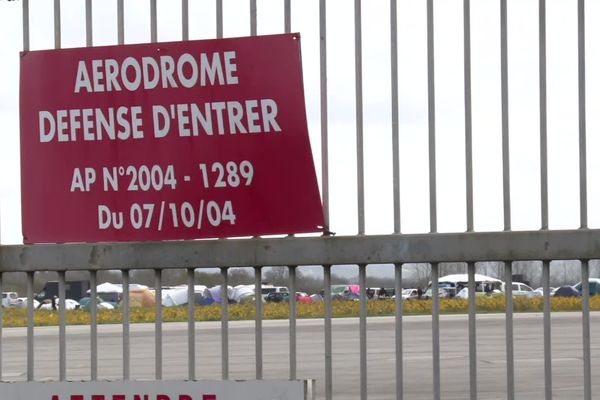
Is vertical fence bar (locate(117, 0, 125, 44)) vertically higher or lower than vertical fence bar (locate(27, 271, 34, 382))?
higher

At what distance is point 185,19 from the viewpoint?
668 cm

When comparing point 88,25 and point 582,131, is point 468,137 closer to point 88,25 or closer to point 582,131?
point 582,131

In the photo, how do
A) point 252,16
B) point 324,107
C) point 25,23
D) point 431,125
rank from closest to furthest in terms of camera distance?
point 431,125
point 324,107
point 252,16
point 25,23

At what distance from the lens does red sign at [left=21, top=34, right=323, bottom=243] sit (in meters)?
6.52

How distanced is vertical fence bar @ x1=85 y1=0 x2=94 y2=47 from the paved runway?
8664 mm

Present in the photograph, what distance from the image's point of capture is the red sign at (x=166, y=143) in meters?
6.52

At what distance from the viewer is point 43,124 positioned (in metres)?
6.75

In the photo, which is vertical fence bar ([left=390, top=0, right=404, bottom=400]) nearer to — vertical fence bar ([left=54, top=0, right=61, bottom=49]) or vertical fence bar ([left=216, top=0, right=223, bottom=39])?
vertical fence bar ([left=216, top=0, right=223, bottom=39])

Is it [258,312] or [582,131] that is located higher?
[582,131]

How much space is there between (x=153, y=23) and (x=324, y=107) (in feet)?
3.29

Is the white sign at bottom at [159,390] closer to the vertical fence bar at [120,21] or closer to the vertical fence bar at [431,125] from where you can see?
the vertical fence bar at [431,125]

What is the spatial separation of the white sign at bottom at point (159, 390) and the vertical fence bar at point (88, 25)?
173 cm

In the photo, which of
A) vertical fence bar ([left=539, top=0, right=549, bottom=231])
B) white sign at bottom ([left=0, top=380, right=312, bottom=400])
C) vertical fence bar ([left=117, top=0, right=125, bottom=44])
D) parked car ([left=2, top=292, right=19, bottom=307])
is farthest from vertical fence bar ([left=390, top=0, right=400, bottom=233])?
parked car ([left=2, top=292, right=19, bottom=307])

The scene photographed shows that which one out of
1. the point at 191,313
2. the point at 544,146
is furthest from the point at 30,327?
the point at 544,146
